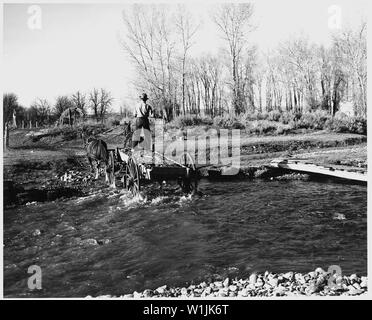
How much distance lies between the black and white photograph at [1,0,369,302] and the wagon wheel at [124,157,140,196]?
0.07 meters

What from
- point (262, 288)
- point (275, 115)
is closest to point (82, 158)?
point (275, 115)

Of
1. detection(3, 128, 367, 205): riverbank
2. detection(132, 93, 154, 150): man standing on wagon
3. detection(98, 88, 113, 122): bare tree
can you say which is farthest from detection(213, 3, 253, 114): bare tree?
detection(98, 88, 113, 122): bare tree

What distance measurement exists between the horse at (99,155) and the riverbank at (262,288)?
5.45 meters

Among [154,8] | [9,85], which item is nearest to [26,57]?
[9,85]

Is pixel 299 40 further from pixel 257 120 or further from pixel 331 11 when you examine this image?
pixel 257 120

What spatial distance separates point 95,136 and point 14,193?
367 centimetres

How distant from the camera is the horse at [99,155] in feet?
37.2

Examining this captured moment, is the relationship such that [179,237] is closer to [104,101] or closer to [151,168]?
[151,168]

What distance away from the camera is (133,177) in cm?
1019

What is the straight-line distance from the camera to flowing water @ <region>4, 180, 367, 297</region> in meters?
6.80

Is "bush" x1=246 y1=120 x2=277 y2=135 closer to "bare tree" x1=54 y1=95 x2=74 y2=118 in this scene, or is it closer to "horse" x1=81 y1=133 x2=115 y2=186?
"horse" x1=81 y1=133 x2=115 y2=186

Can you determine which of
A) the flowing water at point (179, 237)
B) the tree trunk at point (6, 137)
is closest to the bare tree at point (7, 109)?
the tree trunk at point (6, 137)

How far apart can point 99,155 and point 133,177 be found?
70.1 inches

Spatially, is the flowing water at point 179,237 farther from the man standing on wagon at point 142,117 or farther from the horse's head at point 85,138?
the horse's head at point 85,138
